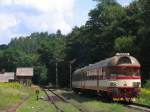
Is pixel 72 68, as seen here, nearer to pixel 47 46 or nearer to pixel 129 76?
pixel 47 46

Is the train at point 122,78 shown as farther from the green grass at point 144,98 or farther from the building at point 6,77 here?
the building at point 6,77

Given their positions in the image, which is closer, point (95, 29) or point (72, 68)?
point (95, 29)

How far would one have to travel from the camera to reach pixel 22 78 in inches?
5866

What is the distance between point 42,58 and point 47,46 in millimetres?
4208

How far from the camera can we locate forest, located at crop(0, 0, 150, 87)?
78.5m

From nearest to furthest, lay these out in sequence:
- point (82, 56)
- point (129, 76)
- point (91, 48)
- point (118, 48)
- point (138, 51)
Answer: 1. point (129, 76)
2. point (138, 51)
3. point (118, 48)
4. point (91, 48)
5. point (82, 56)

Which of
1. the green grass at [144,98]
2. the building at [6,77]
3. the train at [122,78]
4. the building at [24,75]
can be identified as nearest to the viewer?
the train at [122,78]

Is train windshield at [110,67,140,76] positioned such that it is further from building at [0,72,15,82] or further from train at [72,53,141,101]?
building at [0,72,15,82]

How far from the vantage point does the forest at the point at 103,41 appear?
78500 millimetres

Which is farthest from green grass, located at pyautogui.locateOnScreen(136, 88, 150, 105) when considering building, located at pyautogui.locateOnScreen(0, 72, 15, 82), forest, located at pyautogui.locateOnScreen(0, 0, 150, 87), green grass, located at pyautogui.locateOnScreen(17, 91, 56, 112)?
Answer: building, located at pyautogui.locateOnScreen(0, 72, 15, 82)

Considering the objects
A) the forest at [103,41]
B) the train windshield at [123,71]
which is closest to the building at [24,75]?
the forest at [103,41]

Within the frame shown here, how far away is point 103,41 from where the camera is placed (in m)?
103

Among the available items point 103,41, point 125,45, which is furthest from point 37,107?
point 103,41

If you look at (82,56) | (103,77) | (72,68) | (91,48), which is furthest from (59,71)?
(103,77)
